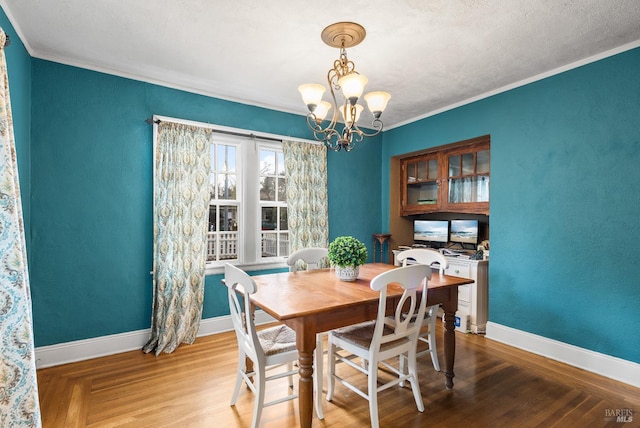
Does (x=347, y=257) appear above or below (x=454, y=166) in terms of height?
below

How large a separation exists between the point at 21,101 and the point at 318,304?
2738 mm

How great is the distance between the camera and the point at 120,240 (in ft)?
10.1

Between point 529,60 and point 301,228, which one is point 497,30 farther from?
point 301,228

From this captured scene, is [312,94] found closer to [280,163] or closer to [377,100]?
[377,100]

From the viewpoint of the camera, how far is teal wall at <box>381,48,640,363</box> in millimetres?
2607

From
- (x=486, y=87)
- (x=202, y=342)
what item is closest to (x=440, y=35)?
(x=486, y=87)

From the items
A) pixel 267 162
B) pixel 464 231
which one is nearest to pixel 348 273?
pixel 267 162

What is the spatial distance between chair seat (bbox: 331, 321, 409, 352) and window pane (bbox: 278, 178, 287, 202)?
84.4 inches

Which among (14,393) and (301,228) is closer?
(14,393)

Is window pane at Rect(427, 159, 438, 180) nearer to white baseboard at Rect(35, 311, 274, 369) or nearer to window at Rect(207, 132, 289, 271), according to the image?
window at Rect(207, 132, 289, 271)

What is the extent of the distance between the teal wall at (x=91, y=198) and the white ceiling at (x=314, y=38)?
214mm

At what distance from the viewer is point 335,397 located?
2.33 m

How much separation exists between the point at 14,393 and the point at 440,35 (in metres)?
3.29

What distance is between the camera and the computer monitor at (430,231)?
14.4 feet
